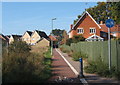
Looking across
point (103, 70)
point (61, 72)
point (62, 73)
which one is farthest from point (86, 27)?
point (103, 70)

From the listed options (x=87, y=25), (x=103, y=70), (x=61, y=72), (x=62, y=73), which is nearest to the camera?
(x=103, y=70)

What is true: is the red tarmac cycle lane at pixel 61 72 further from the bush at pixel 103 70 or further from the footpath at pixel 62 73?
the bush at pixel 103 70

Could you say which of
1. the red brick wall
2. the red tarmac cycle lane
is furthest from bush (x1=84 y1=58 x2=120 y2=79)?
the red brick wall

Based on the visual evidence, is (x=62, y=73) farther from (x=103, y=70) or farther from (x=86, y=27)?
(x=86, y=27)

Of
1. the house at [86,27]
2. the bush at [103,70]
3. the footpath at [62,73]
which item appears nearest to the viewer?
the footpath at [62,73]

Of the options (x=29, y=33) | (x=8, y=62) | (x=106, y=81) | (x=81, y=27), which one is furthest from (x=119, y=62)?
(x=29, y=33)

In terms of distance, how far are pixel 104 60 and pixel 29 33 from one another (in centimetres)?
8657

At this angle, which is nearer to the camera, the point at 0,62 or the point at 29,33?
the point at 0,62

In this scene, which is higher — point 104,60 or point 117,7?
point 117,7

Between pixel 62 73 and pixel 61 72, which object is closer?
pixel 62 73

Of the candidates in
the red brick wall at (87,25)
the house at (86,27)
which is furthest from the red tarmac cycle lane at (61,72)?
the red brick wall at (87,25)

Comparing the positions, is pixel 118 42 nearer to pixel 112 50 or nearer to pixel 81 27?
pixel 112 50

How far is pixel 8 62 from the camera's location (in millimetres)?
9156

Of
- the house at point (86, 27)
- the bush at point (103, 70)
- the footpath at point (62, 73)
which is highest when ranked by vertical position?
the house at point (86, 27)
